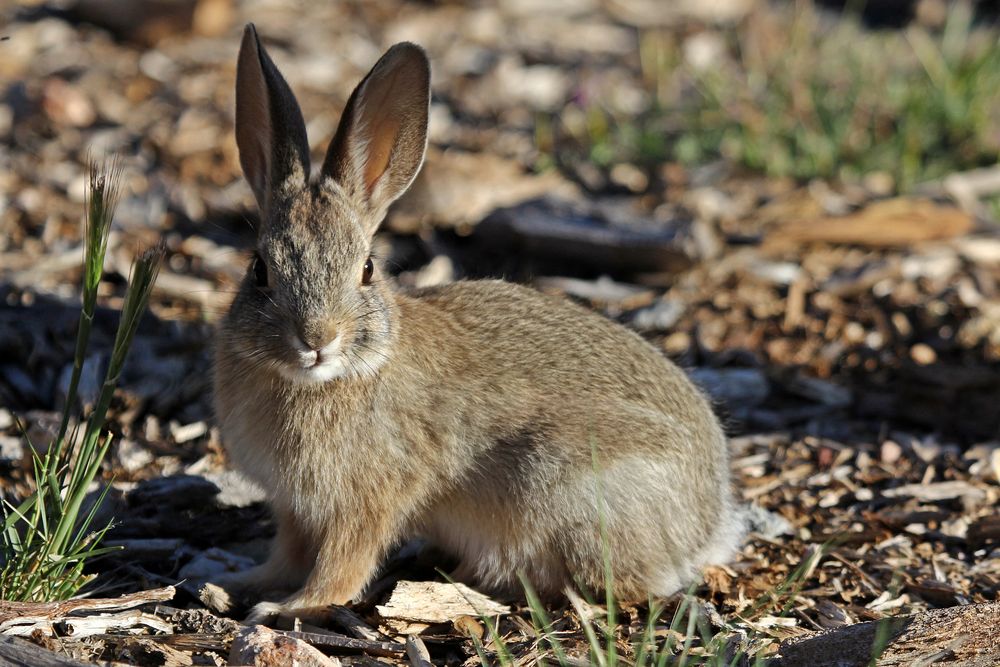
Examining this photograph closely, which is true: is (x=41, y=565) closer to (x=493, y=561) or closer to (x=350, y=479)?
(x=350, y=479)

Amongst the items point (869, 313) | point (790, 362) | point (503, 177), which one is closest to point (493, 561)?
point (790, 362)

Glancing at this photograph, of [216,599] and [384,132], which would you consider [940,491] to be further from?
[216,599]

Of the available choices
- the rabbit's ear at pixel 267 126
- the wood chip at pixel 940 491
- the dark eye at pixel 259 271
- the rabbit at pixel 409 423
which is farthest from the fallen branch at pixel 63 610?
the wood chip at pixel 940 491

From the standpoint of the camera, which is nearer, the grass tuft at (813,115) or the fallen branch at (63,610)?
the fallen branch at (63,610)

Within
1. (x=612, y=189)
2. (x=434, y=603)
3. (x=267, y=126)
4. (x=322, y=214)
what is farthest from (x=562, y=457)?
(x=612, y=189)

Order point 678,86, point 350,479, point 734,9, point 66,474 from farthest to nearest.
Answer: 1. point 734,9
2. point 678,86
3. point 66,474
4. point 350,479

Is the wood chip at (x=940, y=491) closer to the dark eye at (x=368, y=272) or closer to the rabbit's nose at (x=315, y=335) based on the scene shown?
the dark eye at (x=368, y=272)

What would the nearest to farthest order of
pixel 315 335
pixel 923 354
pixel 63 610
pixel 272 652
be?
pixel 272 652 → pixel 63 610 → pixel 315 335 → pixel 923 354
